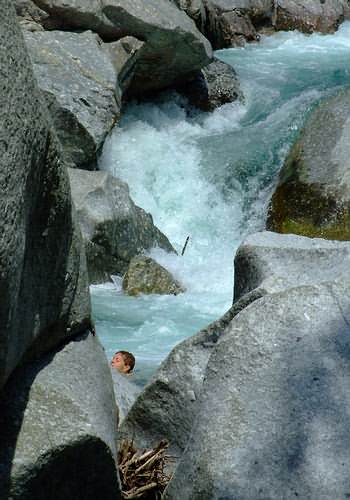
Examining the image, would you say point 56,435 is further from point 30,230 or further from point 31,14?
point 31,14

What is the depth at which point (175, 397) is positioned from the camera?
2.96 metres

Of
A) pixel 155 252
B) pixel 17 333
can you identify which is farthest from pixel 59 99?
pixel 17 333

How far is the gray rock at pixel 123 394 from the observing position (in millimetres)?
3289

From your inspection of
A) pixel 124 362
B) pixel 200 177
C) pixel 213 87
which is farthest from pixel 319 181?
pixel 213 87

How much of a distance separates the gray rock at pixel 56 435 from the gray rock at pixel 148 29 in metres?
6.90

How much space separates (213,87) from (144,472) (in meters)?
9.22

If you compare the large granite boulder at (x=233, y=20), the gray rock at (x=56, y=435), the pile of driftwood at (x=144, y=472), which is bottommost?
the large granite boulder at (x=233, y=20)

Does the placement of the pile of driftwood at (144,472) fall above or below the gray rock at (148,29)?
above

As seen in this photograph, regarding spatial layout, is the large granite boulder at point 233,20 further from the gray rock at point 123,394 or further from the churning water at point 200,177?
the gray rock at point 123,394

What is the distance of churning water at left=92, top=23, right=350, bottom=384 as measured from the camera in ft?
22.9

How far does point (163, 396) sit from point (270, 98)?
358 inches

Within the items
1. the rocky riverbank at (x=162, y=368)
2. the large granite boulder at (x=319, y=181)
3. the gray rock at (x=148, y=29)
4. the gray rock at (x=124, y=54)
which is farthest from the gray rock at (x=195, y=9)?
the rocky riverbank at (x=162, y=368)

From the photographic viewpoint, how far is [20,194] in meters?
2.08

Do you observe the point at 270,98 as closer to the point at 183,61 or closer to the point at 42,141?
the point at 183,61
